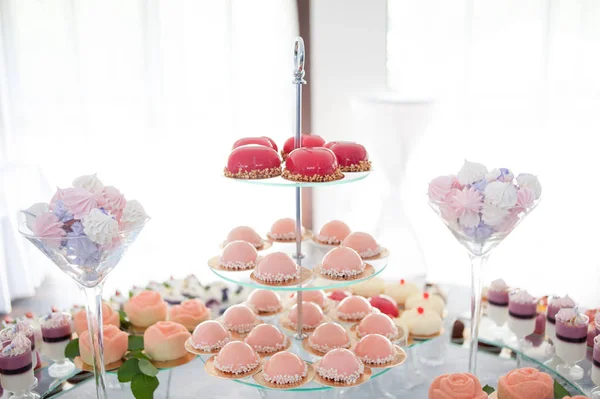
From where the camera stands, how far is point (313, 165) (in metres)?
1.90

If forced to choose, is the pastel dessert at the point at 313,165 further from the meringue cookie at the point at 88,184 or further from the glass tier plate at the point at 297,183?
the meringue cookie at the point at 88,184

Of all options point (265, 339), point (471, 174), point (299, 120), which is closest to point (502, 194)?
point (471, 174)

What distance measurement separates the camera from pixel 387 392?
2.26 meters

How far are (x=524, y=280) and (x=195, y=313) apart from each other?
2.54 metres

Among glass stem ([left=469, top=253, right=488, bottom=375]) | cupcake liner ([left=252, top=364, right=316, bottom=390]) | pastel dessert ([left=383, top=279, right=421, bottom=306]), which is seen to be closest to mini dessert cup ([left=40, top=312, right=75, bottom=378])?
cupcake liner ([left=252, top=364, right=316, bottom=390])

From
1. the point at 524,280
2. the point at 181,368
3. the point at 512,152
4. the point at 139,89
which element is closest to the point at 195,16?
the point at 139,89

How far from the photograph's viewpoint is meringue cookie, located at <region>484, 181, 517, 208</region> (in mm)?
1844

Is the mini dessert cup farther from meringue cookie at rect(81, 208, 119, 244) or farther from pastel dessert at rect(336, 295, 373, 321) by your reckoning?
pastel dessert at rect(336, 295, 373, 321)

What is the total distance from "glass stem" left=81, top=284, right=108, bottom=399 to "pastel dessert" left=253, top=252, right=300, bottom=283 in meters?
0.50

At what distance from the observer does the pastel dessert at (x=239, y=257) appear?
7.09ft

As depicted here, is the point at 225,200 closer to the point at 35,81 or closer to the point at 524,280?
the point at 35,81

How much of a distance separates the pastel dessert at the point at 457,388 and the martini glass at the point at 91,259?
3.10 ft

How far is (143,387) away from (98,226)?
635 mm

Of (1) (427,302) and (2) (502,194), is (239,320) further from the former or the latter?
(2) (502,194)
